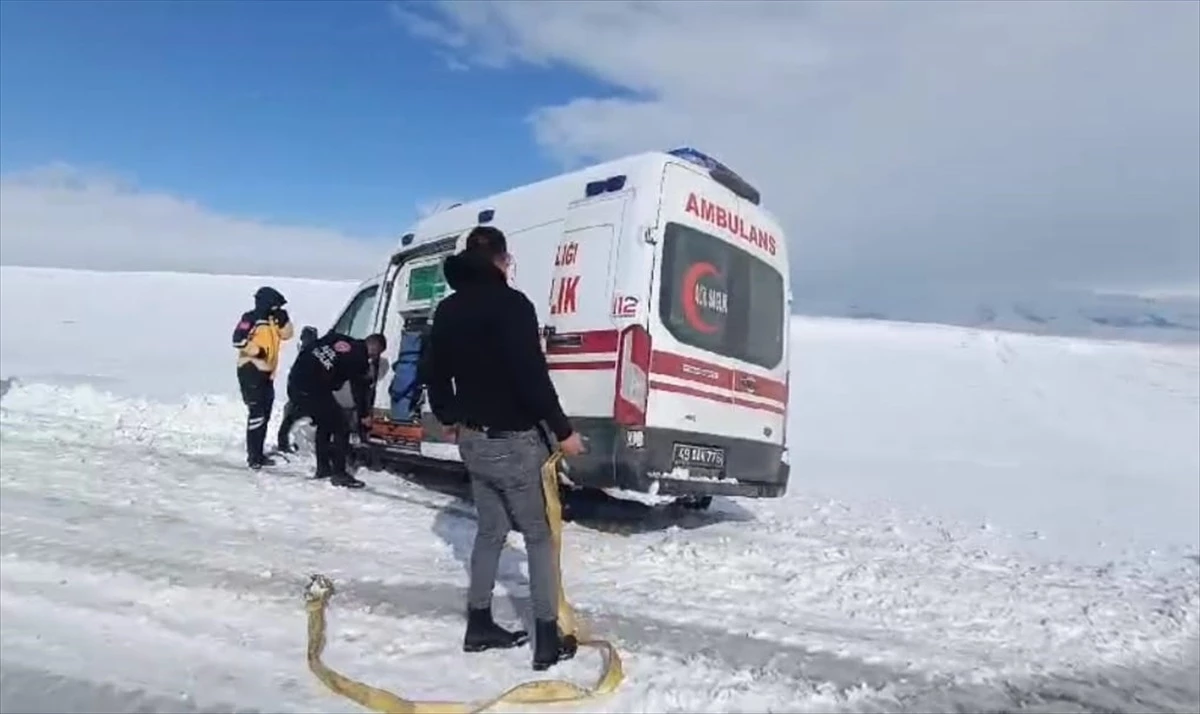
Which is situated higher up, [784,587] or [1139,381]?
[1139,381]

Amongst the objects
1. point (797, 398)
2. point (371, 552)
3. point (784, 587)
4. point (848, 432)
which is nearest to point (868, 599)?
point (784, 587)

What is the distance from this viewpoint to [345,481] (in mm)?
8672

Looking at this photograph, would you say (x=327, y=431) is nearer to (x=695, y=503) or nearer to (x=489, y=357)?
(x=695, y=503)

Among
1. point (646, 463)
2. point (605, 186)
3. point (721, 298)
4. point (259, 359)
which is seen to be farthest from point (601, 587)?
point (259, 359)

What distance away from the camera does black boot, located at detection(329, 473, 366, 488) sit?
8.62 metres

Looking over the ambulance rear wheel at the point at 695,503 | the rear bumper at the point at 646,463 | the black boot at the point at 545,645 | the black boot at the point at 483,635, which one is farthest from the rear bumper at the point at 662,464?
the black boot at the point at 545,645

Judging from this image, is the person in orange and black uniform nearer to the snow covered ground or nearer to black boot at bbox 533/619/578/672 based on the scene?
the snow covered ground

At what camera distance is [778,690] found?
4.30 m

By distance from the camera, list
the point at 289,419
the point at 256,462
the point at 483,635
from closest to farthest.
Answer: the point at 483,635 < the point at 256,462 < the point at 289,419

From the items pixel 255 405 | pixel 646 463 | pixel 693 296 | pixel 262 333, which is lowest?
pixel 646 463

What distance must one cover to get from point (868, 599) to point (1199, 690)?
5.75ft

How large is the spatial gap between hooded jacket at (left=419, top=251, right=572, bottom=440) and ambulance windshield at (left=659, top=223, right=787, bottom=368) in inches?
108

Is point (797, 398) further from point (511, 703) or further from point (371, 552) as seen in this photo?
point (511, 703)

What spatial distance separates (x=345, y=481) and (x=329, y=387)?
91cm
